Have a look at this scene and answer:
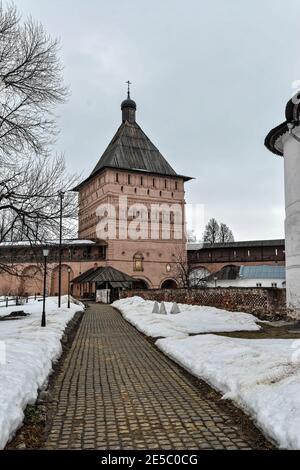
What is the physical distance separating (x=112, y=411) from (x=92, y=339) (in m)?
8.46

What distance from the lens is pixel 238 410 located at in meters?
5.91

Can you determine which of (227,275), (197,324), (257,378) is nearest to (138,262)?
(227,275)

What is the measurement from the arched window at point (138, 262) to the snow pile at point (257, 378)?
4883 cm

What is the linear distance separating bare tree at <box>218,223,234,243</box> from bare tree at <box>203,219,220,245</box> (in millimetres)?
575

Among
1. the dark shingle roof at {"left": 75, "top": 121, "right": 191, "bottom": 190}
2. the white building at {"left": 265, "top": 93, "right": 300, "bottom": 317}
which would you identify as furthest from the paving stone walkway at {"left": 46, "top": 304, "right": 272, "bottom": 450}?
the dark shingle roof at {"left": 75, "top": 121, "right": 191, "bottom": 190}

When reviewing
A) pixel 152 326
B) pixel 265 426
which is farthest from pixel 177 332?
pixel 265 426

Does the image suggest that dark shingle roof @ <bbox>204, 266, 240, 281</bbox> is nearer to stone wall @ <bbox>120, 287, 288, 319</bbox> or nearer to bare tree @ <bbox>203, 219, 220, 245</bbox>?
stone wall @ <bbox>120, 287, 288, 319</bbox>

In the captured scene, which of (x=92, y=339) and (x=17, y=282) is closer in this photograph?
(x=92, y=339)

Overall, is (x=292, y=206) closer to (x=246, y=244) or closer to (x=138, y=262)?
(x=138, y=262)

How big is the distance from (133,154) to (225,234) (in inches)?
1077

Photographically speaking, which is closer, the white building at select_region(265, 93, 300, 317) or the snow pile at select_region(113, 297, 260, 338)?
the snow pile at select_region(113, 297, 260, 338)

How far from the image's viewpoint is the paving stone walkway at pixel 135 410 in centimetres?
477

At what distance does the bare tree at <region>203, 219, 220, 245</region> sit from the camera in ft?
270
